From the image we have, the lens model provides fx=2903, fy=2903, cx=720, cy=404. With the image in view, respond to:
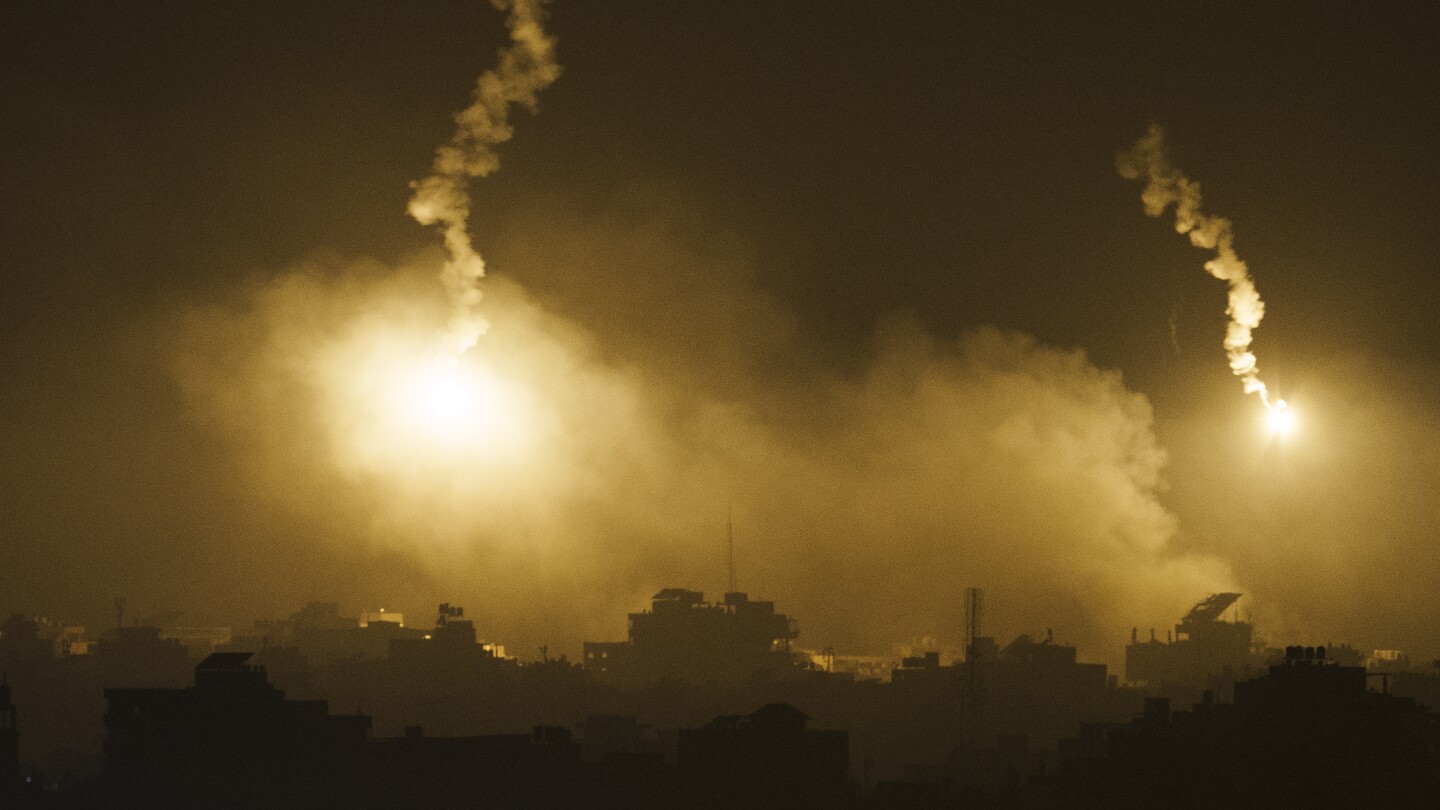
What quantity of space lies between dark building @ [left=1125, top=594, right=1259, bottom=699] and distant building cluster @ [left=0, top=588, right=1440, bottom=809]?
170 mm

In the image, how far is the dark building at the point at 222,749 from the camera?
75.9 m

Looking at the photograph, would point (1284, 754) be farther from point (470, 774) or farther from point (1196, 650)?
point (1196, 650)

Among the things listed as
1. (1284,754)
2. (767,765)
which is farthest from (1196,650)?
(1284,754)

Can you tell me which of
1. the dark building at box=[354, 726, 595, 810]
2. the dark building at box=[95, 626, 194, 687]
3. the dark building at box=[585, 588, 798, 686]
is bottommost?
the dark building at box=[354, 726, 595, 810]

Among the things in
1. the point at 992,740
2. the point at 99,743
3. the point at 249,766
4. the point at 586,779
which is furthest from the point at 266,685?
the point at 992,740

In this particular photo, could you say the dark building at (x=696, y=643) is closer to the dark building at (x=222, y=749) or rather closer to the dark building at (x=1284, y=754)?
the dark building at (x=222, y=749)

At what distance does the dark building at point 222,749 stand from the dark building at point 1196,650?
49372mm

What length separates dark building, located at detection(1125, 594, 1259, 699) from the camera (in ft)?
400

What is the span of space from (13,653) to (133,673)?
7805mm

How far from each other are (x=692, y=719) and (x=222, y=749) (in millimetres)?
34803

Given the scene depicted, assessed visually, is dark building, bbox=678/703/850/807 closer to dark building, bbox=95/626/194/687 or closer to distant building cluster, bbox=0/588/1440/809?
distant building cluster, bbox=0/588/1440/809

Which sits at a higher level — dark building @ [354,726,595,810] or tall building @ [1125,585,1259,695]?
tall building @ [1125,585,1259,695]

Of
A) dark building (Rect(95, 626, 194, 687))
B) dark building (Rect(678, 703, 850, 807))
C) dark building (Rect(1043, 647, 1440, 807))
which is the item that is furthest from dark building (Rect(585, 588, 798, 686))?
dark building (Rect(1043, 647, 1440, 807))

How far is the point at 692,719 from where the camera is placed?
4309 inches
